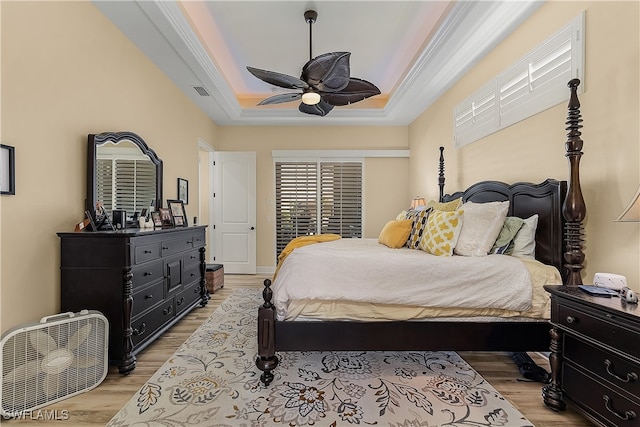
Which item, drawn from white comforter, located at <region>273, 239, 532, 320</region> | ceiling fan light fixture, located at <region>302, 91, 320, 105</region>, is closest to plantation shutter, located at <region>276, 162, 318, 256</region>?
ceiling fan light fixture, located at <region>302, 91, 320, 105</region>

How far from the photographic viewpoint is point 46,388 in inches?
72.6

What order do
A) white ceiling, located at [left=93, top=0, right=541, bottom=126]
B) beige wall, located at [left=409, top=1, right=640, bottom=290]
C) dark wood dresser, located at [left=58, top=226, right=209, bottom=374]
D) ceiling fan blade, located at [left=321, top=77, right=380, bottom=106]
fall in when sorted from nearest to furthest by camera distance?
1. beige wall, located at [left=409, top=1, right=640, bottom=290]
2. dark wood dresser, located at [left=58, top=226, right=209, bottom=374]
3. white ceiling, located at [left=93, top=0, right=541, bottom=126]
4. ceiling fan blade, located at [left=321, top=77, right=380, bottom=106]

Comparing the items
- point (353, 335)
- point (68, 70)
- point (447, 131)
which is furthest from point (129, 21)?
point (447, 131)

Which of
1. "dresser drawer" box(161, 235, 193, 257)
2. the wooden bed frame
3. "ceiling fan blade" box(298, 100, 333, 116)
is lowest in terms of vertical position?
the wooden bed frame

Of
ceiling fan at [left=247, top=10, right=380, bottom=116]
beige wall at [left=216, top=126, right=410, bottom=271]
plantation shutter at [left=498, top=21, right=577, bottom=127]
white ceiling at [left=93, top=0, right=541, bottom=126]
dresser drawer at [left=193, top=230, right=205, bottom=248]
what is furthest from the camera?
beige wall at [left=216, top=126, right=410, bottom=271]

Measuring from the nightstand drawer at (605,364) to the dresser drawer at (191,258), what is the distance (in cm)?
329

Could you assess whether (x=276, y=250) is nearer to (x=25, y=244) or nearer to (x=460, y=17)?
(x=25, y=244)

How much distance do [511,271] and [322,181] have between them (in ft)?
13.4

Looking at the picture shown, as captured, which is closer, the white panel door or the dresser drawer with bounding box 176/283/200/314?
the dresser drawer with bounding box 176/283/200/314

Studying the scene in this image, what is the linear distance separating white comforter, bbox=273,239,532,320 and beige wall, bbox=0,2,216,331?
5.21 ft

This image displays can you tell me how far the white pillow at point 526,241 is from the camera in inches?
95.9

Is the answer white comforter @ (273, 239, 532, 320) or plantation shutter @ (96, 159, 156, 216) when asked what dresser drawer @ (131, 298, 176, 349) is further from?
white comforter @ (273, 239, 532, 320)

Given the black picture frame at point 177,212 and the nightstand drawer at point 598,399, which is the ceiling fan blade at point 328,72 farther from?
the nightstand drawer at point 598,399

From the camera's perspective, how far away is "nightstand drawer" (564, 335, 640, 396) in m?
1.41
